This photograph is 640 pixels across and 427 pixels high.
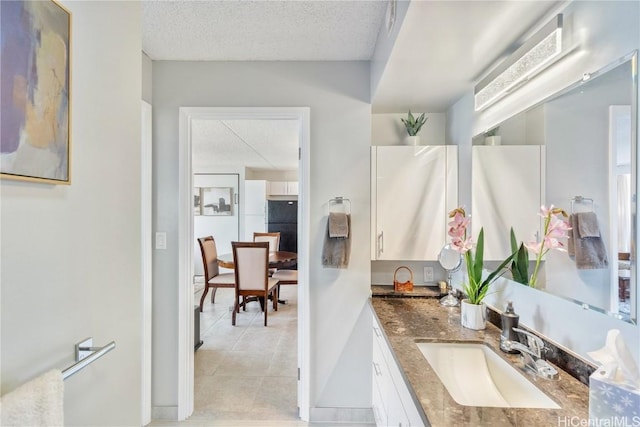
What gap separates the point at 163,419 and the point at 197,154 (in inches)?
157

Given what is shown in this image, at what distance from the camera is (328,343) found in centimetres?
206

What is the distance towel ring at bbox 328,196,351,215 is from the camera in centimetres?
205

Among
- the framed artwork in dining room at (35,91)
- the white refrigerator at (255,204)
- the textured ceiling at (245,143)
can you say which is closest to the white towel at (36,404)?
the framed artwork in dining room at (35,91)

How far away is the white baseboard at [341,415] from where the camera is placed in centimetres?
203

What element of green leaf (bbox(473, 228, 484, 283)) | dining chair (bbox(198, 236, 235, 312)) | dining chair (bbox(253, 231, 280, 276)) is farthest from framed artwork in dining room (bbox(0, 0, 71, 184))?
dining chair (bbox(253, 231, 280, 276))

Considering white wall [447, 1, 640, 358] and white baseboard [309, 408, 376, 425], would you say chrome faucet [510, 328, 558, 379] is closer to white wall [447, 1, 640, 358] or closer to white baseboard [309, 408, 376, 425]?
white wall [447, 1, 640, 358]

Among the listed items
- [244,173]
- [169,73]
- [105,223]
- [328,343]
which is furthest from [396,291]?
[244,173]

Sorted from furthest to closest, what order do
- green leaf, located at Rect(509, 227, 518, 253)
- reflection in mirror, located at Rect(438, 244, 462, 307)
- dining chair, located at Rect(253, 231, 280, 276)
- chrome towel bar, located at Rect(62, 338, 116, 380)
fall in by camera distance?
1. dining chair, located at Rect(253, 231, 280, 276)
2. reflection in mirror, located at Rect(438, 244, 462, 307)
3. green leaf, located at Rect(509, 227, 518, 253)
4. chrome towel bar, located at Rect(62, 338, 116, 380)

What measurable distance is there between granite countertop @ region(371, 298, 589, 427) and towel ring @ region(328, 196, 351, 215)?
0.72 metres

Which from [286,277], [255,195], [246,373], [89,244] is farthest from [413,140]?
[255,195]

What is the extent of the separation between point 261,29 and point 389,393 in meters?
2.04

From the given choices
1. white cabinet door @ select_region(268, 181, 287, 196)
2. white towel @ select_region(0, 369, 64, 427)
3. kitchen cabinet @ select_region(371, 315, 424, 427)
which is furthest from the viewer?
white cabinet door @ select_region(268, 181, 287, 196)

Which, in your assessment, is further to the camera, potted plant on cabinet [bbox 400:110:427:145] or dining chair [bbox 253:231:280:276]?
dining chair [bbox 253:231:280:276]

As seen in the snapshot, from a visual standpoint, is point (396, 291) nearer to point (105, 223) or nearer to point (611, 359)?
point (611, 359)
